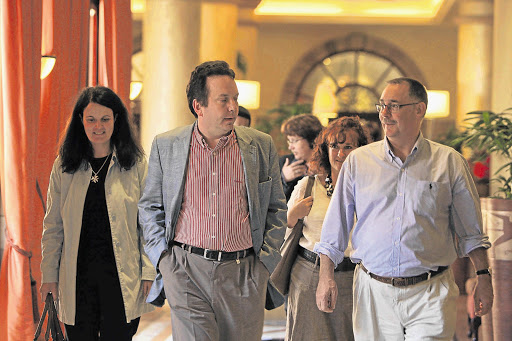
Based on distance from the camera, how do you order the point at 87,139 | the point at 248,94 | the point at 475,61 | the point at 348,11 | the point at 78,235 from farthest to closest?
the point at 348,11 < the point at 475,61 < the point at 248,94 < the point at 87,139 < the point at 78,235

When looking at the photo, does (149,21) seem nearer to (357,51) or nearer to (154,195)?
(154,195)

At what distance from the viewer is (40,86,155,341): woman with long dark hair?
12.7 feet

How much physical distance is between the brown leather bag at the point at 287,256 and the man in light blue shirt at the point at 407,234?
2.39 feet

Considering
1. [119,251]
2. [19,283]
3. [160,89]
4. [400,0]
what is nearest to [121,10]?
[160,89]

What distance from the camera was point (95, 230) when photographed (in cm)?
390

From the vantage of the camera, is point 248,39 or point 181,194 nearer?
point 181,194

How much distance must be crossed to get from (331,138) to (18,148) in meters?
1.93

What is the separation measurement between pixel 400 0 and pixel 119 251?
1490cm

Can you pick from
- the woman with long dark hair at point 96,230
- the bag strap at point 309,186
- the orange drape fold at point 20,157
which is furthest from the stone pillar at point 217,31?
the woman with long dark hair at point 96,230

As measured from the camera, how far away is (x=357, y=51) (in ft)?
61.5

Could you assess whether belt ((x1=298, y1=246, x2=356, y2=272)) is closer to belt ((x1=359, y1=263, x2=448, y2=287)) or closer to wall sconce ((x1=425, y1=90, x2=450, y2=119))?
belt ((x1=359, y1=263, x2=448, y2=287))

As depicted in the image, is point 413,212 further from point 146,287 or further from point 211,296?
point 146,287

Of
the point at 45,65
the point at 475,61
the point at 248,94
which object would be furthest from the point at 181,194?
the point at 475,61

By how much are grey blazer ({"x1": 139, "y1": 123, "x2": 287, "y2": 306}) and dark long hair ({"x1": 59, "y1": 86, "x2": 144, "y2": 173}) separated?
36cm
